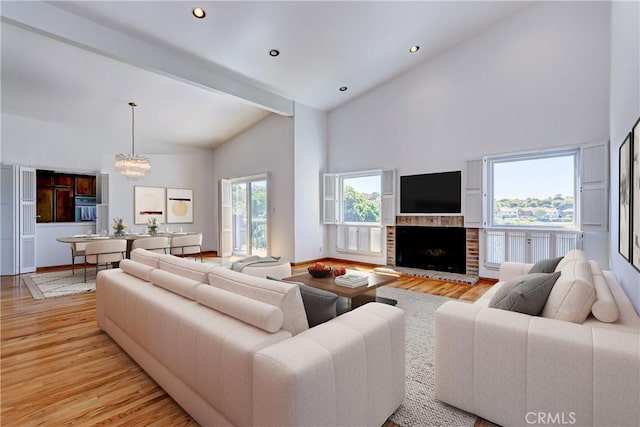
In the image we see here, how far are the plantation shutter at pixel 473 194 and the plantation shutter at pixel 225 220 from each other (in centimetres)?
575

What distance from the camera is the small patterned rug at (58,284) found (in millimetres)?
4320

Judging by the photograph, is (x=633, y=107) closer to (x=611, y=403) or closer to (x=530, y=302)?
(x=530, y=302)

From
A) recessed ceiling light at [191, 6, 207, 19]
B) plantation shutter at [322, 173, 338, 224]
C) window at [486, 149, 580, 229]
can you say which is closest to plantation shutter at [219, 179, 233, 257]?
plantation shutter at [322, 173, 338, 224]

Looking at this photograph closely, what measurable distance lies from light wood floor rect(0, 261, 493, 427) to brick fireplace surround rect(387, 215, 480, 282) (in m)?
3.97

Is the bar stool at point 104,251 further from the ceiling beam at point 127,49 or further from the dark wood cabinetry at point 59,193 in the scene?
the ceiling beam at point 127,49

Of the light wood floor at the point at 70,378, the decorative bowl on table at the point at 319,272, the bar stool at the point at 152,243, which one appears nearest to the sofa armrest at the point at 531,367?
the light wood floor at the point at 70,378

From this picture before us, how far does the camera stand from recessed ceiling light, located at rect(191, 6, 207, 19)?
3.68 meters

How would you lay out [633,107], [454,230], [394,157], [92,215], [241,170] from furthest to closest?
1. [241,170]
2. [92,215]
3. [394,157]
4. [454,230]
5. [633,107]

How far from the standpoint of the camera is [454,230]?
5426 millimetres

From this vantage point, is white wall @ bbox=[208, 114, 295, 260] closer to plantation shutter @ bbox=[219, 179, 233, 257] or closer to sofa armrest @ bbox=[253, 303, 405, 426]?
plantation shutter @ bbox=[219, 179, 233, 257]

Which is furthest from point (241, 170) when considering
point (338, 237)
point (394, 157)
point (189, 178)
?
point (394, 157)

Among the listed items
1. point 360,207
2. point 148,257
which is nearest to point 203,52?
point 148,257

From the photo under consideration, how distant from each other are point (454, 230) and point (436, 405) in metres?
4.11

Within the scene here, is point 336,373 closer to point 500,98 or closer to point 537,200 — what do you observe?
point 537,200
